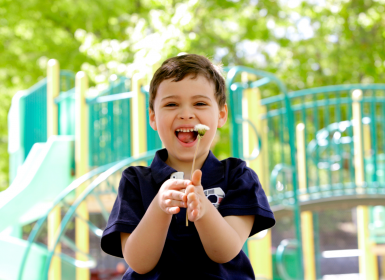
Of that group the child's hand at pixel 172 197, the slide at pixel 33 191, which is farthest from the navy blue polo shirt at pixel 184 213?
the slide at pixel 33 191

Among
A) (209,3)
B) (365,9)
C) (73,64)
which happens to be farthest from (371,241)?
(73,64)

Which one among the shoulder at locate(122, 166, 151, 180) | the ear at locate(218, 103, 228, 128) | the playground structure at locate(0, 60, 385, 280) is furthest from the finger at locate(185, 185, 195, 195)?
the playground structure at locate(0, 60, 385, 280)

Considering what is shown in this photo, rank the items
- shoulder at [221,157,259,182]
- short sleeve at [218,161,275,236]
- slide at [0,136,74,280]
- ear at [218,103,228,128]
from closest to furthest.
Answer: short sleeve at [218,161,275,236] < shoulder at [221,157,259,182] < ear at [218,103,228,128] < slide at [0,136,74,280]

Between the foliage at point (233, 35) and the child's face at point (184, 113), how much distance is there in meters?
7.42

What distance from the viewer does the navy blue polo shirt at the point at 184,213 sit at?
137cm

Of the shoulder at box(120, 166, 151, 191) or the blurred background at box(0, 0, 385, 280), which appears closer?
the shoulder at box(120, 166, 151, 191)

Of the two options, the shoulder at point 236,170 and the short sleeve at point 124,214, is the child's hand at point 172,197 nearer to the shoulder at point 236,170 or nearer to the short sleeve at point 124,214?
the short sleeve at point 124,214

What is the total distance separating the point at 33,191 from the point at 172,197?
13.4 feet

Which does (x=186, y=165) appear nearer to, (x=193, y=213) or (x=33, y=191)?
(x=193, y=213)

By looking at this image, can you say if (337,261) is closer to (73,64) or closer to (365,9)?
(365,9)

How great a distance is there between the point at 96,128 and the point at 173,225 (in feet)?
14.1

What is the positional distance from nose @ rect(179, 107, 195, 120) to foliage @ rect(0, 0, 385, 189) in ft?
24.5

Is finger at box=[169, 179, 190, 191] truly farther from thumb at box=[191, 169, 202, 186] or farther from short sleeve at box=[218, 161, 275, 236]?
short sleeve at box=[218, 161, 275, 236]

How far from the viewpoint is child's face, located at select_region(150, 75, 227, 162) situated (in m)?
1.44
